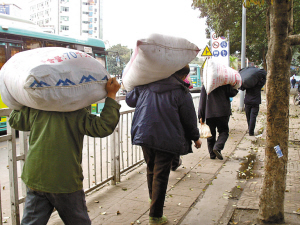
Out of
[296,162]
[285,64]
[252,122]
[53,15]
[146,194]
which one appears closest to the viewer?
[285,64]

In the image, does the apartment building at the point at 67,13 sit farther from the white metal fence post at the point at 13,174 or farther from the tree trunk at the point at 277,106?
the white metal fence post at the point at 13,174

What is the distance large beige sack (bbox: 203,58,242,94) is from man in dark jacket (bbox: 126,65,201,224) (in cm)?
232

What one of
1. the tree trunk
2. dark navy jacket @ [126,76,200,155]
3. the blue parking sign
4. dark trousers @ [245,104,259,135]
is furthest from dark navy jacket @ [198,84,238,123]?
the blue parking sign

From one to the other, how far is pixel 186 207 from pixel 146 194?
636 mm

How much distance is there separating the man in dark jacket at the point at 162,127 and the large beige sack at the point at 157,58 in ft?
0.47

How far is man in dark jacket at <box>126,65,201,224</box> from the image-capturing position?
3.15 m

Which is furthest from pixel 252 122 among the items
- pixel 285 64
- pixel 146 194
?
pixel 285 64

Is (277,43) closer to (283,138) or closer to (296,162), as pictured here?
(283,138)

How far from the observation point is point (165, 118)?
3.17 m

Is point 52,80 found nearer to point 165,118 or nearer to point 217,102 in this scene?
point 165,118

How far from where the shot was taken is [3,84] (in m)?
2.31

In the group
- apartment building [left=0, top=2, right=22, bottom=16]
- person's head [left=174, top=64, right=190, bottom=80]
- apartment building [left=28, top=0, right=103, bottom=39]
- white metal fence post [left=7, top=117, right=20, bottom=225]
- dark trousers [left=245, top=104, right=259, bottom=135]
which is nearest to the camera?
white metal fence post [left=7, top=117, right=20, bottom=225]

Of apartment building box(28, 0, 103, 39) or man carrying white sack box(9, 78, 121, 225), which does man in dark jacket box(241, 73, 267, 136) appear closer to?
man carrying white sack box(9, 78, 121, 225)

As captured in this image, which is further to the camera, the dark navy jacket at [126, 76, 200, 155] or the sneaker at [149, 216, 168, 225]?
the sneaker at [149, 216, 168, 225]
